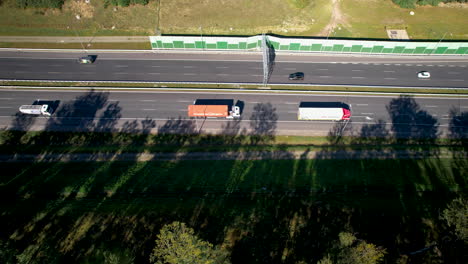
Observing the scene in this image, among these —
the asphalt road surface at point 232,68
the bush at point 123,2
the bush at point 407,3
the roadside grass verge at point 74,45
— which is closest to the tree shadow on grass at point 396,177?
the asphalt road surface at point 232,68

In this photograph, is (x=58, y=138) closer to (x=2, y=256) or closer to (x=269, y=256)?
(x=2, y=256)

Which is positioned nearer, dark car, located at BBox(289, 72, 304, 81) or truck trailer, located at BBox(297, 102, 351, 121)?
truck trailer, located at BBox(297, 102, 351, 121)

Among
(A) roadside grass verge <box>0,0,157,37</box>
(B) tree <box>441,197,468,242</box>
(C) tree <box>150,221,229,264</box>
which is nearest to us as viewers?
(C) tree <box>150,221,229,264</box>

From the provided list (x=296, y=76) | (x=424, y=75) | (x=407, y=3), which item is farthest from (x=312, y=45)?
(x=407, y=3)

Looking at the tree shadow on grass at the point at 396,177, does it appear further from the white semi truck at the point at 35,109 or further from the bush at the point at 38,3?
the bush at the point at 38,3

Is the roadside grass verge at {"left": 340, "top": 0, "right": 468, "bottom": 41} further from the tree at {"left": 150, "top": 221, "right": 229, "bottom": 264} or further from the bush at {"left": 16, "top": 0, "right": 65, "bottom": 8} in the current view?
the bush at {"left": 16, "top": 0, "right": 65, "bottom": 8}

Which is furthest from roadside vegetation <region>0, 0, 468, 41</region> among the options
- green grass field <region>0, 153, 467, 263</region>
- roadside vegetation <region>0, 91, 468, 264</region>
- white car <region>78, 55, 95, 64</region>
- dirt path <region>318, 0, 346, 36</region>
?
green grass field <region>0, 153, 467, 263</region>
